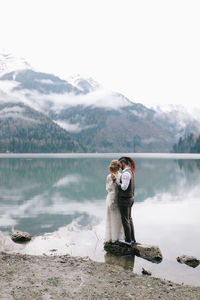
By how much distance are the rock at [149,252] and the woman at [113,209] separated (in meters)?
0.86

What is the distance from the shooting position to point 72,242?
47.4 feet

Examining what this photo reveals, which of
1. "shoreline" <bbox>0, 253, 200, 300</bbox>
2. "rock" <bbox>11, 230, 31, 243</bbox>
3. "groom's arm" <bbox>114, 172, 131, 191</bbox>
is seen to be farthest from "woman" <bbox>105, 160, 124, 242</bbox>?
"rock" <bbox>11, 230, 31, 243</bbox>

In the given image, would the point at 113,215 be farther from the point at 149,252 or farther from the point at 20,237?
the point at 20,237

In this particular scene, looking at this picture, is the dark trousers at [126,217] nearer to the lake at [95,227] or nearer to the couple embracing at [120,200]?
the couple embracing at [120,200]

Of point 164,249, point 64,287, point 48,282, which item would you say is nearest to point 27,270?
point 48,282

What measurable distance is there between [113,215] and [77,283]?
4.22 metres

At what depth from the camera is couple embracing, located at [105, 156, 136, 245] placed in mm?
12297

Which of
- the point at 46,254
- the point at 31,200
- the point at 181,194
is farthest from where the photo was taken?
the point at 181,194

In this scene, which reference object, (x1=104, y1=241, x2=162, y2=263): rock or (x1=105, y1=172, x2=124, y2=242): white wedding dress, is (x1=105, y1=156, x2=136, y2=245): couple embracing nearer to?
(x1=105, y1=172, x2=124, y2=242): white wedding dress

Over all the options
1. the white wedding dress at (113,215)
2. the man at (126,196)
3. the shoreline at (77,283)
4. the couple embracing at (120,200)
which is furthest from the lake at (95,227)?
the shoreline at (77,283)

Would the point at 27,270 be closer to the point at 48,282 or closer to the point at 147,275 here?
the point at 48,282

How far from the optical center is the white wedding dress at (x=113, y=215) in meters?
12.6

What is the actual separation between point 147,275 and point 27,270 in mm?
4009

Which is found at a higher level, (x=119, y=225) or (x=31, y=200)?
(x=119, y=225)
